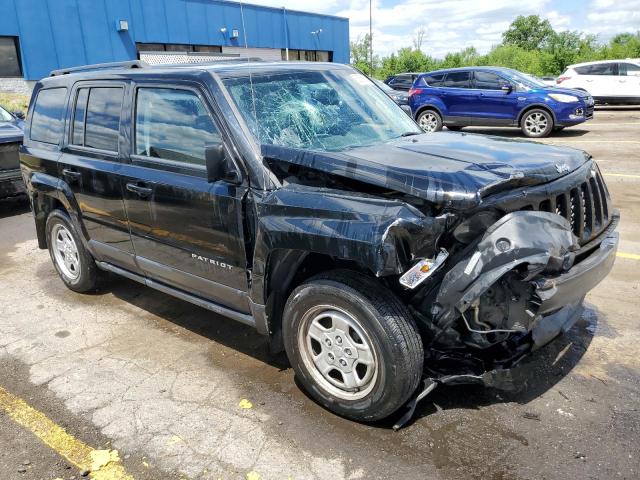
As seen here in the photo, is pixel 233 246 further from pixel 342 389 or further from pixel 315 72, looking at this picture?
pixel 315 72

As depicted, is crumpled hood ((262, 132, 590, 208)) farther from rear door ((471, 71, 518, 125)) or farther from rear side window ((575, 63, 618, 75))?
rear side window ((575, 63, 618, 75))

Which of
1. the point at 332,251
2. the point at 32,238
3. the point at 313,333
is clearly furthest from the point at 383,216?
the point at 32,238

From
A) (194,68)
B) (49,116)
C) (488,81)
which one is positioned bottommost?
(488,81)

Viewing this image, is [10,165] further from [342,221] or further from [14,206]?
[342,221]

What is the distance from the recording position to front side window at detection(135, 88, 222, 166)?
3516 millimetres

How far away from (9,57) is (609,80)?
74.8ft

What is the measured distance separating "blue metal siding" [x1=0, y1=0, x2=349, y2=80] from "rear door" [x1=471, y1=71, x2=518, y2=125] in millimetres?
15654

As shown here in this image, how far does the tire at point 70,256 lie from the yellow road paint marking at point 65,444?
1636 millimetres

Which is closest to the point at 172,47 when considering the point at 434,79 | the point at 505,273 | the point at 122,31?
the point at 122,31

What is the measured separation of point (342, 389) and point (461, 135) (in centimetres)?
198

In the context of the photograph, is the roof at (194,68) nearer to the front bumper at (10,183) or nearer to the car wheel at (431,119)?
the front bumper at (10,183)

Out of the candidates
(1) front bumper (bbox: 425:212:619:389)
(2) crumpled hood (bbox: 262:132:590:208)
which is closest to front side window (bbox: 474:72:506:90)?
(2) crumpled hood (bbox: 262:132:590:208)

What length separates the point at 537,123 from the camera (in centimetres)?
1393

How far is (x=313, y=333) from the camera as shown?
312 centimetres
